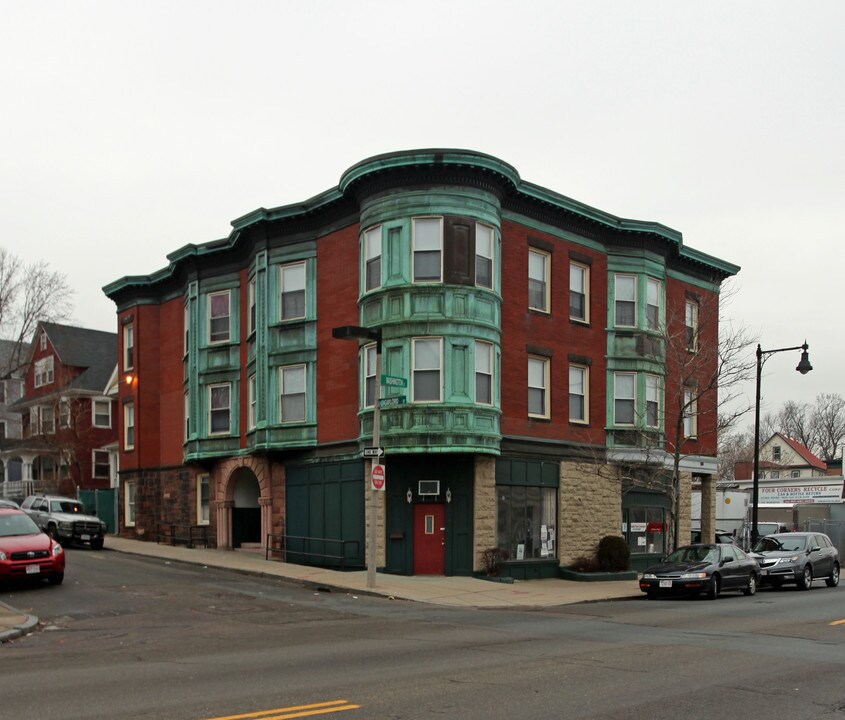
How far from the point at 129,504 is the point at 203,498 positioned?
643 cm

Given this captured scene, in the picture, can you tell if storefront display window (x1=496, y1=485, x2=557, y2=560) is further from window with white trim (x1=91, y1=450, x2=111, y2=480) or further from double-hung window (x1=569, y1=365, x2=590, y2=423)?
window with white trim (x1=91, y1=450, x2=111, y2=480)

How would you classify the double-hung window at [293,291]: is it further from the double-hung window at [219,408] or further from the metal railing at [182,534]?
the metal railing at [182,534]

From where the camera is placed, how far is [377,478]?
21.7 metres

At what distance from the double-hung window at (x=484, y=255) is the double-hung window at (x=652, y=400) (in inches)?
318

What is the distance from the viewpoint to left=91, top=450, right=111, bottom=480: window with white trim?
52.8m

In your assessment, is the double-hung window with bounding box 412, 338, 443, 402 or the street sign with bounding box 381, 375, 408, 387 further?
the double-hung window with bounding box 412, 338, 443, 402

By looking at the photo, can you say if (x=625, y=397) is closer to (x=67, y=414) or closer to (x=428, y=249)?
(x=428, y=249)

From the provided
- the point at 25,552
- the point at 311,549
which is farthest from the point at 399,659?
the point at 311,549

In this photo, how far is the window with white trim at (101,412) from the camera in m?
53.5

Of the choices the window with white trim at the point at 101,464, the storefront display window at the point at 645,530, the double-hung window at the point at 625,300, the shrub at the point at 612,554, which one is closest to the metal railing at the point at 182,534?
the shrub at the point at 612,554

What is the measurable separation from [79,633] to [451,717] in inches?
345

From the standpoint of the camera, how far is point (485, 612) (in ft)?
63.6

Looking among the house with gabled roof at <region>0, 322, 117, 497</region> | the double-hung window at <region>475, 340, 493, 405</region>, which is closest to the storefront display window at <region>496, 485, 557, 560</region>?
the double-hung window at <region>475, 340, 493, 405</region>

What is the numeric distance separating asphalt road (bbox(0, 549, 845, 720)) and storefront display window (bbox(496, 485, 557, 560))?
6448mm
